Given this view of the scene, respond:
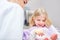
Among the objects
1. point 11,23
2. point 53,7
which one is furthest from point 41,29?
point 53,7

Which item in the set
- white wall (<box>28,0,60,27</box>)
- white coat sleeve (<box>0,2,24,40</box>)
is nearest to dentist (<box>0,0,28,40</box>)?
white coat sleeve (<box>0,2,24,40</box>)

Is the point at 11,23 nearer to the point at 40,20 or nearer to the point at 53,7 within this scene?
the point at 40,20

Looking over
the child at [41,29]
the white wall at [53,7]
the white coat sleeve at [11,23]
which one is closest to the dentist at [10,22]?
the white coat sleeve at [11,23]

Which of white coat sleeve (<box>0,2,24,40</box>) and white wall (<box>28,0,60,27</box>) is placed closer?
white coat sleeve (<box>0,2,24,40</box>)

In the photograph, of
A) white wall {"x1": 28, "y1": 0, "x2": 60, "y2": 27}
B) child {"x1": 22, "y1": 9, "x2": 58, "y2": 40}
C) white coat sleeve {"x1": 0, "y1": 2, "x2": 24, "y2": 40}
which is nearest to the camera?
white coat sleeve {"x1": 0, "y1": 2, "x2": 24, "y2": 40}

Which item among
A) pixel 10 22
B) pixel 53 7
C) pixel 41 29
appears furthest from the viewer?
pixel 53 7

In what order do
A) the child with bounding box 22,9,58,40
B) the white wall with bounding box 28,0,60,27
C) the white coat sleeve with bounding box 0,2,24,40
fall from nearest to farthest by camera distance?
the white coat sleeve with bounding box 0,2,24,40 < the child with bounding box 22,9,58,40 < the white wall with bounding box 28,0,60,27

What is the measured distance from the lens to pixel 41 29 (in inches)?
27.3

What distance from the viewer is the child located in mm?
652

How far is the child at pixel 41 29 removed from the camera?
65cm

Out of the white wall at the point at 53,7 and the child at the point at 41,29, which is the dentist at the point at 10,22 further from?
the white wall at the point at 53,7

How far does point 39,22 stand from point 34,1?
539 millimetres

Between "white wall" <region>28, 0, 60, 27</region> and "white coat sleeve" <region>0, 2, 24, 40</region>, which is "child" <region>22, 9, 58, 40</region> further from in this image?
"white wall" <region>28, 0, 60, 27</region>

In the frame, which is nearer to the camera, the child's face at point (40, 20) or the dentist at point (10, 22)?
the dentist at point (10, 22)
